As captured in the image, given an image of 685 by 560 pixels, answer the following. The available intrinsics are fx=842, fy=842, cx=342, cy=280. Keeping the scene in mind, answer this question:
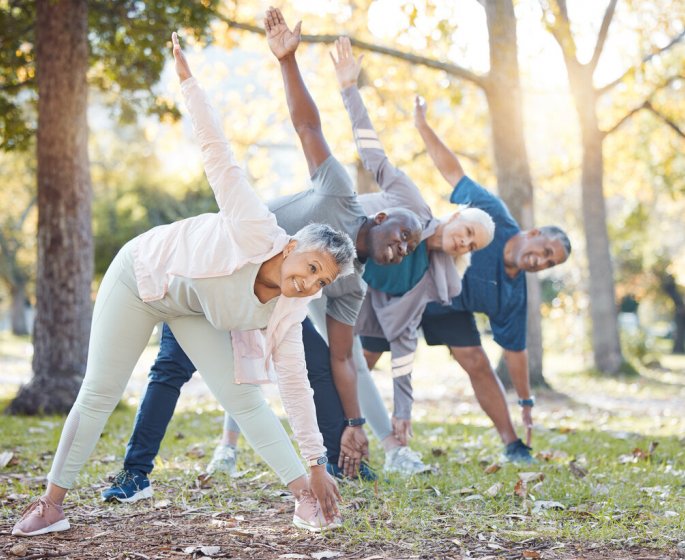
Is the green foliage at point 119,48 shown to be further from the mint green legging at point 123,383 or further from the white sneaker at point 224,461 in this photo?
the mint green legging at point 123,383

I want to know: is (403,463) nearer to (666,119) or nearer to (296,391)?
(296,391)

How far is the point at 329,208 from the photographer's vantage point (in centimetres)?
428

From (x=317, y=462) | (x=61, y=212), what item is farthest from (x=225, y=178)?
(x=61, y=212)

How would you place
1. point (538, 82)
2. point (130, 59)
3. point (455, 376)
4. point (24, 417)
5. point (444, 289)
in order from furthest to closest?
point (538, 82) → point (455, 376) → point (130, 59) → point (24, 417) → point (444, 289)

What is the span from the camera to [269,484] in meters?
4.72

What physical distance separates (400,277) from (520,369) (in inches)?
54.4

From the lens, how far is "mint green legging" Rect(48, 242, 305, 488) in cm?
375

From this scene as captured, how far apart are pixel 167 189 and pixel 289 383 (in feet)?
77.5

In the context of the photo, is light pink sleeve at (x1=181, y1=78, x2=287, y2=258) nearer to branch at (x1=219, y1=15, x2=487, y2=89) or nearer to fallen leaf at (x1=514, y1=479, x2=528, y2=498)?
fallen leaf at (x1=514, y1=479, x2=528, y2=498)

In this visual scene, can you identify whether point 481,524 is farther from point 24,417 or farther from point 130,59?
point 130,59

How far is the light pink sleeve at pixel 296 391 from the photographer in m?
3.73

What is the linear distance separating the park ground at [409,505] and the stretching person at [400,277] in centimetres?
36

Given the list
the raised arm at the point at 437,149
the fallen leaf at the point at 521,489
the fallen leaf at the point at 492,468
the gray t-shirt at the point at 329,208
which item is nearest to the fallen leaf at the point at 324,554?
the fallen leaf at the point at 521,489

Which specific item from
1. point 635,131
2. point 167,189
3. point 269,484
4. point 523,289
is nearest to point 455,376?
point 635,131
